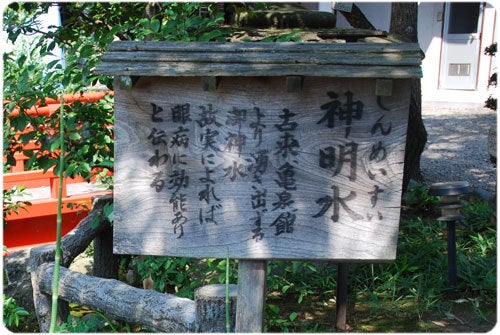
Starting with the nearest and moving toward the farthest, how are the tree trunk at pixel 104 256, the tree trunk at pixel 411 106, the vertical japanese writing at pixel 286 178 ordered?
the vertical japanese writing at pixel 286 178 < the tree trunk at pixel 104 256 < the tree trunk at pixel 411 106

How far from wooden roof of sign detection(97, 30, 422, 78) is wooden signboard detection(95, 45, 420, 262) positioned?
11mm

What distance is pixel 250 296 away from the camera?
2.32 m

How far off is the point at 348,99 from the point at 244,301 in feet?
2.79

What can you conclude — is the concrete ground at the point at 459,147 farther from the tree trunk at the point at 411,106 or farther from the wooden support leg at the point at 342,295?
the wooden support leg at the point at 342,295

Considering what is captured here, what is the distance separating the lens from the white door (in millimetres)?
10219

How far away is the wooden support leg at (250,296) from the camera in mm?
2307

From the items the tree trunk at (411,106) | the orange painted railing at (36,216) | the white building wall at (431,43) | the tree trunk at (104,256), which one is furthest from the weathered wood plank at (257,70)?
the white building wall at (431,43)

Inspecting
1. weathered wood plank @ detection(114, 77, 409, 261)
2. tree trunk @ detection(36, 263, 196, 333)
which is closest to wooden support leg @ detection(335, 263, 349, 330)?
tree trunk @ detection(36, 263, 196, 333)

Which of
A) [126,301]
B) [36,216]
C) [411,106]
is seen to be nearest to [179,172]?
[126,301]

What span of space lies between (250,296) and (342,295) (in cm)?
104

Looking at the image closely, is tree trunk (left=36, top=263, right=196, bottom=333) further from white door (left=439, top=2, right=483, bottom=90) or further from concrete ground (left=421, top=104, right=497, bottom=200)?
white door (left=439, top=2, right=483, bottom=90)

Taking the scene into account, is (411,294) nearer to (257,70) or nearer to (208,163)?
(208,163)

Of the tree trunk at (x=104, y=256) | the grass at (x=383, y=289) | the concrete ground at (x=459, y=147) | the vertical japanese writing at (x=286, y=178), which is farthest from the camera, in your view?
the concrete ground at (x=459, y=147)

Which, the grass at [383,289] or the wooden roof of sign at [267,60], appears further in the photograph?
the grass at [383,289]
